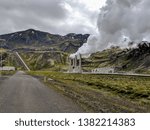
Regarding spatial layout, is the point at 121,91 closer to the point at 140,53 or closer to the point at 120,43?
the point at 120,43

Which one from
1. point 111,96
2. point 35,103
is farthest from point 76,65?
point 35,103

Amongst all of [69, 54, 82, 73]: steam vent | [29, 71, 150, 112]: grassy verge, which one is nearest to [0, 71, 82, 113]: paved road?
[29, 71, 150, 112]: grassy verge

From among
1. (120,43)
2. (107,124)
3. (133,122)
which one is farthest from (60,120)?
(120,43)

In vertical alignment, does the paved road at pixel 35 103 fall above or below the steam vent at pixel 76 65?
below

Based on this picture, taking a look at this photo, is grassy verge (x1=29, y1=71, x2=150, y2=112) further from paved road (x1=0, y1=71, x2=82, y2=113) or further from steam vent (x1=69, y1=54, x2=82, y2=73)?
steam vent (x1=69, y1=54, x2=82, y2=73)

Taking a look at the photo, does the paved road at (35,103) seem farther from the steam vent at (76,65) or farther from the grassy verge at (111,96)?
the steam vent at (76,65)

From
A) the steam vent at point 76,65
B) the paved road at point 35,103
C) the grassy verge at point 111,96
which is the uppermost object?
the steam vent at point 76,65

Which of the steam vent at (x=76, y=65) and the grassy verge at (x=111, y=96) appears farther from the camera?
the steam vent at (x=76, y=65)

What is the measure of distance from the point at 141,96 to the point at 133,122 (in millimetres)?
18658

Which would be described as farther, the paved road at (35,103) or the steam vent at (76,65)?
the steam vent at (76,65)

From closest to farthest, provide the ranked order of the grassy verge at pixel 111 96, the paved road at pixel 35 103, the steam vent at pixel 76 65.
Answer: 1. the paved road at pixel 35 103
2. the grassy verge at pixel 111 96
3. the steam vent at pixel 76 65

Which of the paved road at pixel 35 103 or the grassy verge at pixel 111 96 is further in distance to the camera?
the grassy verge at pixel 111 96

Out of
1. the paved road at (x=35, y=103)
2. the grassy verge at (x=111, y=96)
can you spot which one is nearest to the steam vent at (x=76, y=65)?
the grassy verge at (x=111, y=96)

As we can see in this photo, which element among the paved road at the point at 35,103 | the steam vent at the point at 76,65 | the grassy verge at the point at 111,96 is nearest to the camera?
the paved road at the point at 35,103
